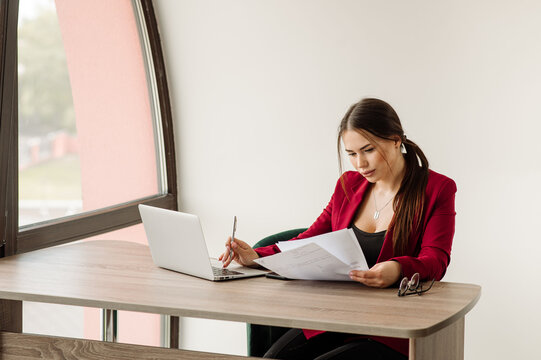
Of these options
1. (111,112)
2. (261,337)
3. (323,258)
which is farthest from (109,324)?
(111,112)

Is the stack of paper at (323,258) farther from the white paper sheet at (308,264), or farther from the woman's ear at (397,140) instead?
the woman's ear at (397,140)

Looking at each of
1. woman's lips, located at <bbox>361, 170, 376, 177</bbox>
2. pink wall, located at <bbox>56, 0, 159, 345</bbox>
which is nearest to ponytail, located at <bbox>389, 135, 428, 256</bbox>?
woman's lips, located at <bbox>361, 170, 376, 177</bbox>

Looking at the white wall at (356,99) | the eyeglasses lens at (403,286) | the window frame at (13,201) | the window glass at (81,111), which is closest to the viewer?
the eyeglasses lens at (403,286)

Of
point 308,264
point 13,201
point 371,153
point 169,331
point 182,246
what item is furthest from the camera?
point 169,331

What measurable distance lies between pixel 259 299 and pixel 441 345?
51 cm

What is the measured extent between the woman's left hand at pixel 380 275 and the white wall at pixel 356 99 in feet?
4.75

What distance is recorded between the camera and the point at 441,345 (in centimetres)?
187

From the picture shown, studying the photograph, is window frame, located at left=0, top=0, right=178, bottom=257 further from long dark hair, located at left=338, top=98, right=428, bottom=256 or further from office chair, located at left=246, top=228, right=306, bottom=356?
long dark hair, located at left=338, top=98, right=428, bottom=256

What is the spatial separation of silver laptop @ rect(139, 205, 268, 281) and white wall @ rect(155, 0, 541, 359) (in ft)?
4.72

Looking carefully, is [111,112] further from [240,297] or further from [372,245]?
[240,297]

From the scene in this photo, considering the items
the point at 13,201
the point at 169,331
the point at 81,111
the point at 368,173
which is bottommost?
the point at 169,331

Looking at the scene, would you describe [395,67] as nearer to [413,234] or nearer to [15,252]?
[413,234]

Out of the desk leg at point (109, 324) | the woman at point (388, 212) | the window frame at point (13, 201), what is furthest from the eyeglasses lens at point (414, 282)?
the window frame at point (13, 201)

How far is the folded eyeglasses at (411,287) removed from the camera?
6.24 ft
